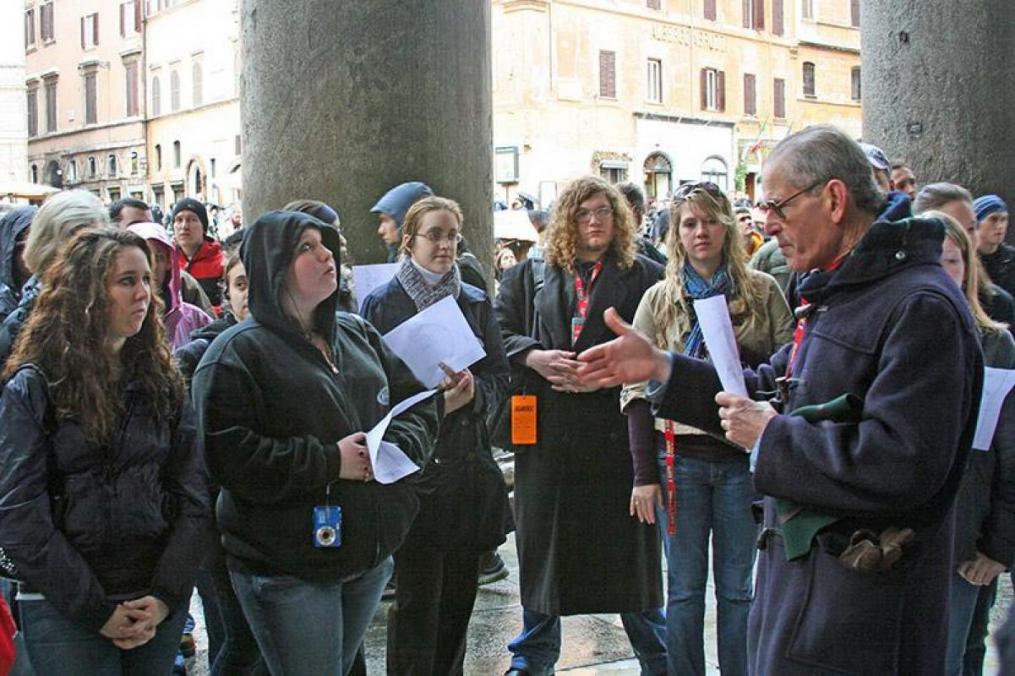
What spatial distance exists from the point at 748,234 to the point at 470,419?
670 cm

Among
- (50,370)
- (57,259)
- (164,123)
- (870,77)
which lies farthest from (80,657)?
(164,123)

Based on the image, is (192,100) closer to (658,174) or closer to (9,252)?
(658,174)

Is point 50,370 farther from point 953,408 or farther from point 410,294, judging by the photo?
point 953,408

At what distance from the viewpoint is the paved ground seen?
5.84 meters

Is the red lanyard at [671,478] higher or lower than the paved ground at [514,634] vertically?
higher

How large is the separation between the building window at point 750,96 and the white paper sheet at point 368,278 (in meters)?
44.6

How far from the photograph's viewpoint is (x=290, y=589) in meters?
3.94

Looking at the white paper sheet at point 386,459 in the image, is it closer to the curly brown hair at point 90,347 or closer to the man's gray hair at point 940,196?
the curly brown hair at point 90,347

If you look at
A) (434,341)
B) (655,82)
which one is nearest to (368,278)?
(434,341)

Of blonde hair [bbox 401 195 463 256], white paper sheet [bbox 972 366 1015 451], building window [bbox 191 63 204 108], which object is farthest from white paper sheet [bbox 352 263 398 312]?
building window [bbox 191 63 204 108]

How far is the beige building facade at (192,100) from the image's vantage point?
47.9 metres

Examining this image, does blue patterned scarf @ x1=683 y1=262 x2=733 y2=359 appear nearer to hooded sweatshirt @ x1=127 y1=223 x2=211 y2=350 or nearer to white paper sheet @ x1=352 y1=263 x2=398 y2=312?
white paper sheet @ x1=352 y1=263 x2=398 y2=312

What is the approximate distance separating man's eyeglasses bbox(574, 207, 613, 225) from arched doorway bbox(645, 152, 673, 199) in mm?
39743

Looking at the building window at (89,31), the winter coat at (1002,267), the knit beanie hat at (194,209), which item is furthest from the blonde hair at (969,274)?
the building window at (89,31)
